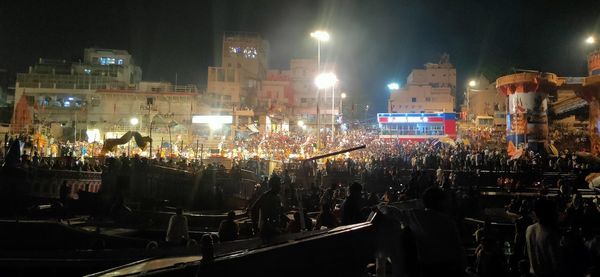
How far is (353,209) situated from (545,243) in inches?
119

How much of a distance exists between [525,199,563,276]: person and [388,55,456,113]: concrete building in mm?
63960

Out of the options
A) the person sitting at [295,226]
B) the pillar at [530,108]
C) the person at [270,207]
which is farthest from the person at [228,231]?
the pillar at [530,108]

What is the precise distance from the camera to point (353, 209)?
681 centimetres

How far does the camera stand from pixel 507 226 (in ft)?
33.4

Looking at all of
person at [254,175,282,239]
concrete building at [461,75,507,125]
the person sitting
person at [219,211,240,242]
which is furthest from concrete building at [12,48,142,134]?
person at [254,175,282,239]

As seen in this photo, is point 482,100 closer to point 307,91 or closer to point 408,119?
point 408,119

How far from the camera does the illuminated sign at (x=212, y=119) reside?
173 feet

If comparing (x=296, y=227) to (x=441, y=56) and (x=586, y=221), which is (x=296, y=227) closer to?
(x=586, y=221)

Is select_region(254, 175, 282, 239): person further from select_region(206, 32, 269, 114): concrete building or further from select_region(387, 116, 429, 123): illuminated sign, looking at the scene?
select_region(206, 32, 269, 114): concrete building

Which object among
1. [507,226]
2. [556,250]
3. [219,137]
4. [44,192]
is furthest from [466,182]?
[219,137]

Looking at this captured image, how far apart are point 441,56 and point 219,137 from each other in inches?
1715

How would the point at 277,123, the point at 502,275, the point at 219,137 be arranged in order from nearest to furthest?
the point at 502,275 → the point at 219,137 → the point at 277,123

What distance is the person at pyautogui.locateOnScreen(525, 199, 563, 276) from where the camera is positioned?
4.29 m

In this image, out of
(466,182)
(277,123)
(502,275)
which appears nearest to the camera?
(502,275)
